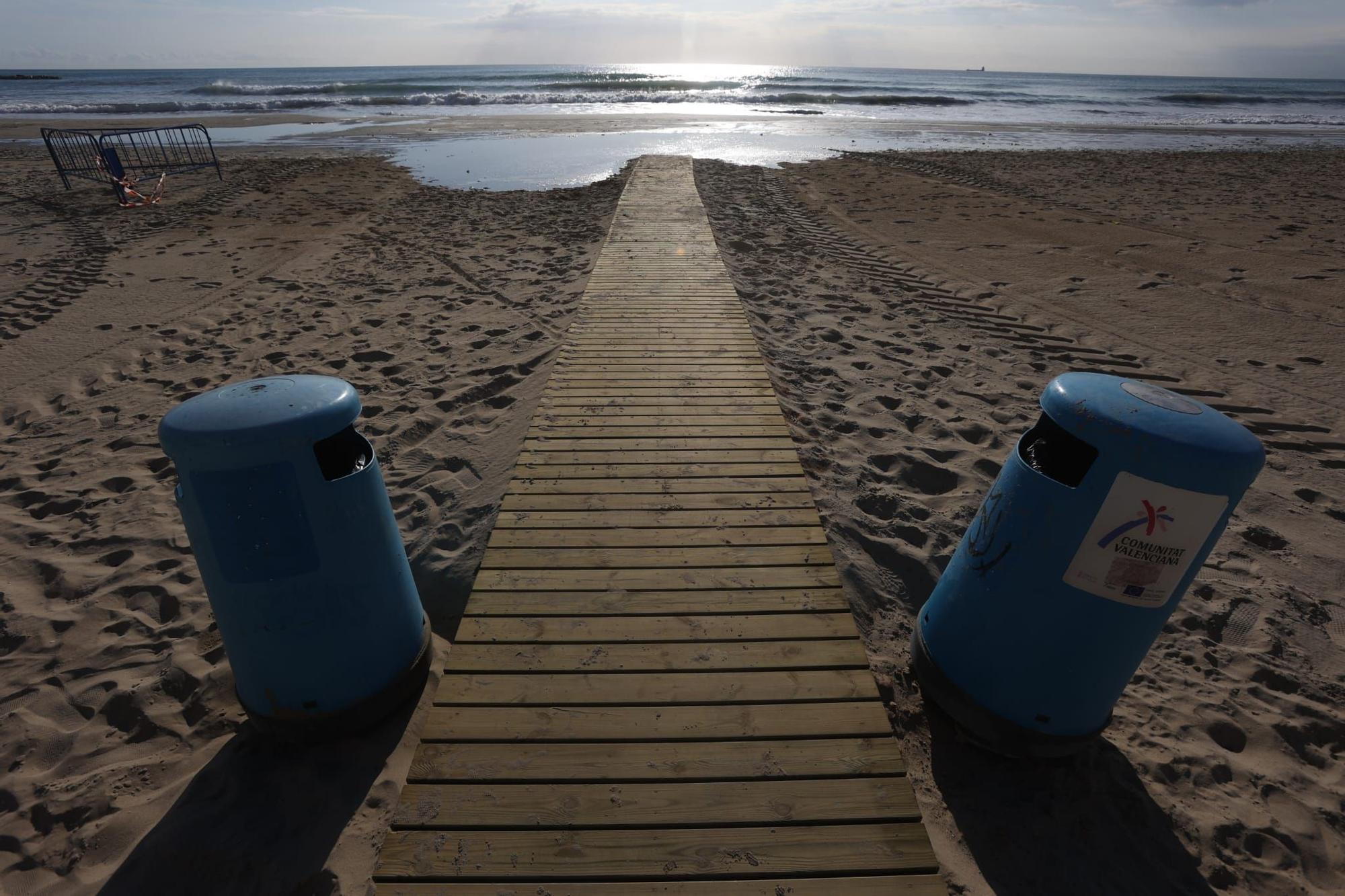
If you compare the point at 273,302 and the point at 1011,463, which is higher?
the point at 1011,463

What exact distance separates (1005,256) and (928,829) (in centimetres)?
988

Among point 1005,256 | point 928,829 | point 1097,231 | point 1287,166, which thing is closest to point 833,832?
point 928,829

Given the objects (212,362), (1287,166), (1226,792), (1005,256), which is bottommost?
(212,362)

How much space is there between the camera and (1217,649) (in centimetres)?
304

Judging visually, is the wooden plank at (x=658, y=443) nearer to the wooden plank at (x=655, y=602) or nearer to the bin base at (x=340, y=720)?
the wooden plank at (x=655, y=602)

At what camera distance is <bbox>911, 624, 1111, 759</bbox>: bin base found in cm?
229

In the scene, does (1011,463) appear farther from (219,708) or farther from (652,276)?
(652,276)

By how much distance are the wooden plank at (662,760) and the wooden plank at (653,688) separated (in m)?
0.19

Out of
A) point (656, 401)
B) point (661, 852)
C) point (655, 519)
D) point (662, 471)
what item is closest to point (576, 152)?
point (656, 401)

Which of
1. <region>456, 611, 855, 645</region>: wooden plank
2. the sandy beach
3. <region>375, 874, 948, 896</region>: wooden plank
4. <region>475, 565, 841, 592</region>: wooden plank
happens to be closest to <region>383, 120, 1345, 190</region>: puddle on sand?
the sandy beach

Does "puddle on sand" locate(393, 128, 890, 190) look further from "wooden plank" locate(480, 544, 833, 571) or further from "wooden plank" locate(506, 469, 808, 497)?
"wooden plank" locate(480, 544, 833, 571)

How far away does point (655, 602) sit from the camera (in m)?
2.92

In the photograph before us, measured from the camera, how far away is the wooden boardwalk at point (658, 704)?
1942 mm

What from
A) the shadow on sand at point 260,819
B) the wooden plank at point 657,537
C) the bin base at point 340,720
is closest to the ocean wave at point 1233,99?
the wooden plank at point 657,537
